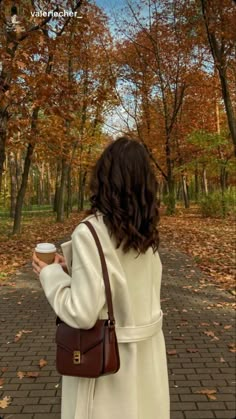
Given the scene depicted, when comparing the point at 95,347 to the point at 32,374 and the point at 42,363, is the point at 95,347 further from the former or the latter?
the point at 42,363

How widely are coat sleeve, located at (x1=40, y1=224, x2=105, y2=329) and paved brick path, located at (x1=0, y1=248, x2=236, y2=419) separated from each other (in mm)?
1922

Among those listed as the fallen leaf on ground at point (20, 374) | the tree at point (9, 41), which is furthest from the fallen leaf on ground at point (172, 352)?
the tree at point (9, 41)

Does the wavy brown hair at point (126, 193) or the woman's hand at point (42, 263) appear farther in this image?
the woman's hand at point (42, 263)

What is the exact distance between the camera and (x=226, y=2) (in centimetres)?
802

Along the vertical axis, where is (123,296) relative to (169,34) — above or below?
below

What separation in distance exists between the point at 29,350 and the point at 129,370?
292 centimetres

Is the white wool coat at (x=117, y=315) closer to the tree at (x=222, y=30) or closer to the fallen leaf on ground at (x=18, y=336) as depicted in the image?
the fallen leaf on ground at (x=18, y=336)

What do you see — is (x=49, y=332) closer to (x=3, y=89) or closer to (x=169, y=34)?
(x=3, y=89)

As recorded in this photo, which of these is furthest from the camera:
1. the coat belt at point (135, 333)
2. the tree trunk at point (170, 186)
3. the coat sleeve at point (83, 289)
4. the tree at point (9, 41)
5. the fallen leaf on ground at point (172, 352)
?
the tree trunk at point (170, 186)

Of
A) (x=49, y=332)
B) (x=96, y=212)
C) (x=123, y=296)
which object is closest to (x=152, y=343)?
(x=123, y=296)

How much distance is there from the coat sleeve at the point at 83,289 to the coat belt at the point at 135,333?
0.18 meters

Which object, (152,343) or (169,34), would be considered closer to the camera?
(152,343)

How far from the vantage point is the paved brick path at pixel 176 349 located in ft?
10.4

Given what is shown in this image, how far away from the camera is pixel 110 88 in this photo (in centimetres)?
1291
